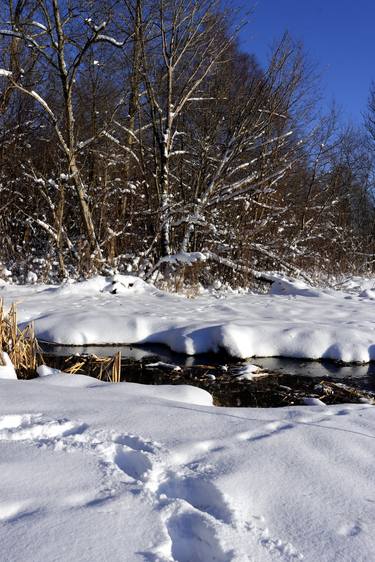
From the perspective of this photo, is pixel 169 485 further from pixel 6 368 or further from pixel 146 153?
pixel 146 153

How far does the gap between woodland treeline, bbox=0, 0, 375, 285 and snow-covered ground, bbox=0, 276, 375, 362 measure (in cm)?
160

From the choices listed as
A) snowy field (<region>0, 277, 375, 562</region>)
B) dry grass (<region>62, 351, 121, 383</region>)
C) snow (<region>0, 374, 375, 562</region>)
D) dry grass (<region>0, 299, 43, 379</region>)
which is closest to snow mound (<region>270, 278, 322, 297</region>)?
dry grass (<region>62, 351, 121, 383</region>)

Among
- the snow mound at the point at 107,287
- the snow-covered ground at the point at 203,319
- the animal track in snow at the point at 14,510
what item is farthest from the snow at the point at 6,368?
the snow mound at the point at 107,287

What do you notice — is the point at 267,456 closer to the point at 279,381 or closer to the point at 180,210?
the point at 279,381

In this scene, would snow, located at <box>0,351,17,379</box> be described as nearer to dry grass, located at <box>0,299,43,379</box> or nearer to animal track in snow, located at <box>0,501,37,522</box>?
dry grass, located at <box>0,299,43,379</box>

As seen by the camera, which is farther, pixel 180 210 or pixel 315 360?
pixel 180 210

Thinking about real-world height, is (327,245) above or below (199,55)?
below

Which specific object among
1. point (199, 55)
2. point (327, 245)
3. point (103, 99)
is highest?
point (199, 55)

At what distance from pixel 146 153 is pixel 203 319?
6217 mm

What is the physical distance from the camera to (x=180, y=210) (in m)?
10.1

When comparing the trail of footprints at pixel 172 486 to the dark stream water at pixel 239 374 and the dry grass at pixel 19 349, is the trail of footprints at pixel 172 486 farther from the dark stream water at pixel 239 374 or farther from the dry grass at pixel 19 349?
the dry grass at pixel 19 349

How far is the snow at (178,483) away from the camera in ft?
5.03

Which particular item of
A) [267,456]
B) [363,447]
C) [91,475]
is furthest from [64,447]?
[363,447]

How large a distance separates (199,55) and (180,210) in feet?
10.7
